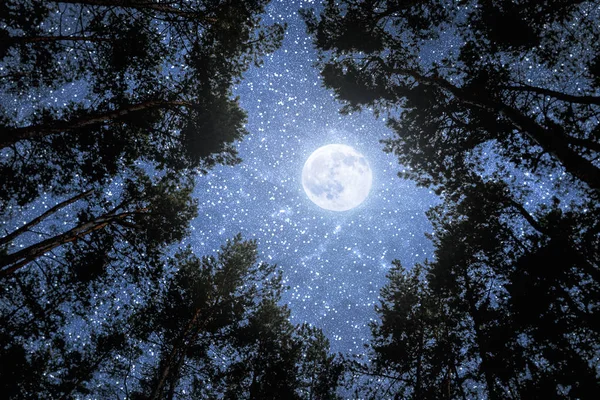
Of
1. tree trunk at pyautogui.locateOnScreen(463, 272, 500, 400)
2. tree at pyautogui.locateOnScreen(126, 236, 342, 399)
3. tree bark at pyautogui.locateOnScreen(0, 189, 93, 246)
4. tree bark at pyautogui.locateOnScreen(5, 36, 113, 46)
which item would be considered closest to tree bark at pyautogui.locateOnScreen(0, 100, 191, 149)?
tree bark at pyautogui.locateOnScreen(5, 36, 113, 46)

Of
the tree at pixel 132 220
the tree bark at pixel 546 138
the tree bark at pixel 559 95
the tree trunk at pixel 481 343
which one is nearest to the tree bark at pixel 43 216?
the tree at pixel 132 220

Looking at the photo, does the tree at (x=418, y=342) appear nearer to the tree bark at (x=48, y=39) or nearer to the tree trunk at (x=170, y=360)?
the tree trunk at (x=170, y=360)

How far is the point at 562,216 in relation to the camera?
368 inches

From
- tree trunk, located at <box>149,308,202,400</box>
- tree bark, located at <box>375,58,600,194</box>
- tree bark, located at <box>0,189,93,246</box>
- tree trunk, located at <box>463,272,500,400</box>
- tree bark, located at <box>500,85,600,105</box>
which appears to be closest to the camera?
tree bark, located at <box>375,58,600,194</box>

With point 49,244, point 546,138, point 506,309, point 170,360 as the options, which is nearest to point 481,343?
point 506,309

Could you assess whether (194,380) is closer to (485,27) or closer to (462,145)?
(462,145)

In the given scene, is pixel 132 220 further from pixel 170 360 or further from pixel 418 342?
pixel 418 342

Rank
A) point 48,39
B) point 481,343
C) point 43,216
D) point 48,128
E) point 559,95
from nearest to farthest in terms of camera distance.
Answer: point 48,128 → point 559,95 → point 48,39 → point 43,216 → point 481,343

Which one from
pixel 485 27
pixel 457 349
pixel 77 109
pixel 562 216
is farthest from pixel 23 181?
pixel 562 216

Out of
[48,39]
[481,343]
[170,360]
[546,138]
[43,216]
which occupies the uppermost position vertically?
[48,39]

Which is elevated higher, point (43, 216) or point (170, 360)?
point (43, 216)

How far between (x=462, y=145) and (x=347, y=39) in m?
5.84

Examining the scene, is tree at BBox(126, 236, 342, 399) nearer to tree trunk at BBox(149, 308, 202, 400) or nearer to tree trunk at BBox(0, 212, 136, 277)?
tree trunk at BBox(149, 308, 202, 400)

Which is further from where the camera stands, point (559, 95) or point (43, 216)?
point (43, 216)
